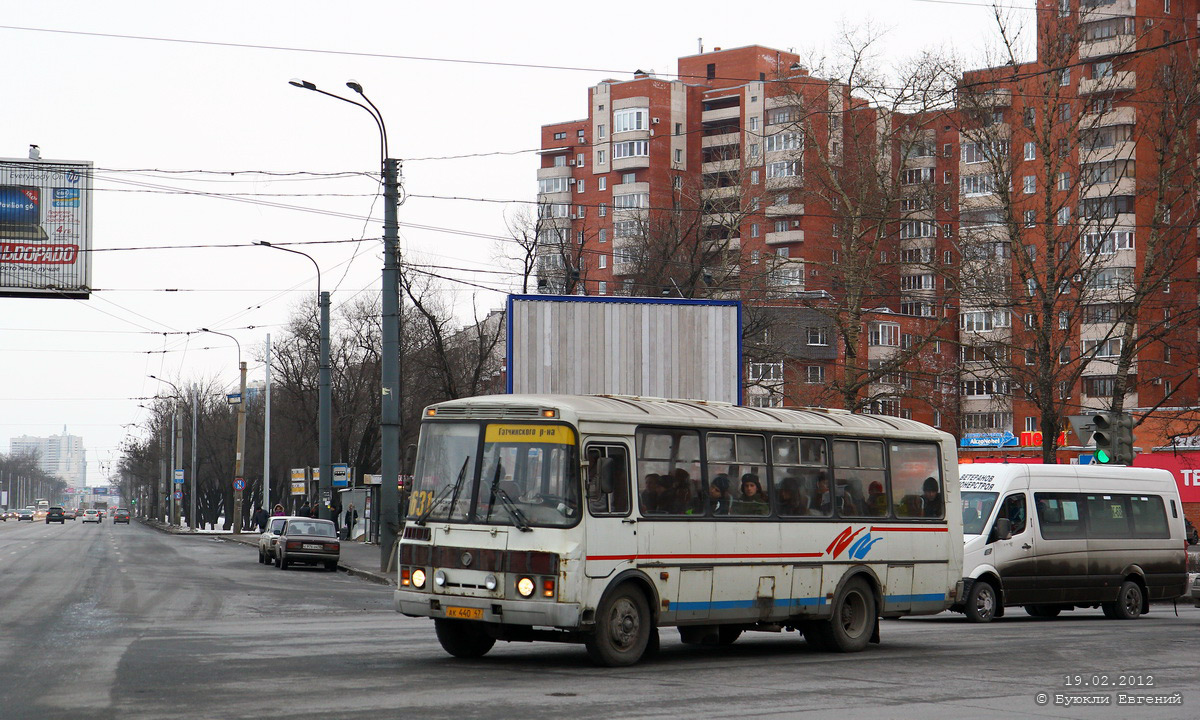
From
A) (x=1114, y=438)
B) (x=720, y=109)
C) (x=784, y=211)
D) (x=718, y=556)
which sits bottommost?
(x=718, y=556)

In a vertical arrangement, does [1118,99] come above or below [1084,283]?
above

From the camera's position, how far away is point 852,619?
1547 centimetres

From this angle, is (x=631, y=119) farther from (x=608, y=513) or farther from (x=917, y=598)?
(x=608, y=513)

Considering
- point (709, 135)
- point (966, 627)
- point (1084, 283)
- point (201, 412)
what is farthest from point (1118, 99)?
point (201, 412)

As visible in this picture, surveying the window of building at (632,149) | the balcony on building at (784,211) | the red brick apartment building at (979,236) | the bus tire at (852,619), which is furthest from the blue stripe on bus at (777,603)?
the window of building at (632,149)

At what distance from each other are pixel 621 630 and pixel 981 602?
9656mm

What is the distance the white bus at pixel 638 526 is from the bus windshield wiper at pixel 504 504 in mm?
14

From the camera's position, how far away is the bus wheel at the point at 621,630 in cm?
1255

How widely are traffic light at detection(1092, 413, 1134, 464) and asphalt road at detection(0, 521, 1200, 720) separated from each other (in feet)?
10.6

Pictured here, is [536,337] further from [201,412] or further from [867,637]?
[201,412]

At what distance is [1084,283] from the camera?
35.5 metres

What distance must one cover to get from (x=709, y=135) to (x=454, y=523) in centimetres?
9782

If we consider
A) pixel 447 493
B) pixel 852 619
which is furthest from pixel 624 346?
pixel 447 493

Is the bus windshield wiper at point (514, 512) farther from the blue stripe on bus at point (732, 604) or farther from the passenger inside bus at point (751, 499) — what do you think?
the passenger inside bus at point (751, 499)
